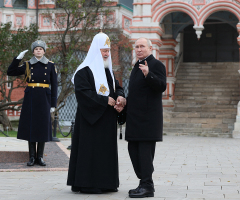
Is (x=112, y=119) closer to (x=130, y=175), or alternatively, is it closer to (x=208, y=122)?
(x=130, y=175)

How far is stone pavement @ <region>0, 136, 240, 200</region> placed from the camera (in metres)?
5.44

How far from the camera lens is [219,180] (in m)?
6.59

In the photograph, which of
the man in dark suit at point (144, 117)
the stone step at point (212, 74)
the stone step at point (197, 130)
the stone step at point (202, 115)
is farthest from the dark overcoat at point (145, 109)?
the stone step at point (212, 74)

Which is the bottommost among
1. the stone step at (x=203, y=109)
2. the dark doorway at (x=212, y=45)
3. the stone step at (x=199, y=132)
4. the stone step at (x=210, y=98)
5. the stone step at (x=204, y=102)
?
the stone step at (x=199, y=132)

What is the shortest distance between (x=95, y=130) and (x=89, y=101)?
0.34m

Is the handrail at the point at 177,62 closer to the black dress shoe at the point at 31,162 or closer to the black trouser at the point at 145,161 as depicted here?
the black dress shoe at the point at 31,162

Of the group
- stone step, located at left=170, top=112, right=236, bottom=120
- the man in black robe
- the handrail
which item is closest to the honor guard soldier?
the man in black robe

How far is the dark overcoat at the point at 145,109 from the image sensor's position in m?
5.38

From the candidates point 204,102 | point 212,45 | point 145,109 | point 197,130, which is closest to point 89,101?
point 145,109

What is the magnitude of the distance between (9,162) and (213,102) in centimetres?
1097

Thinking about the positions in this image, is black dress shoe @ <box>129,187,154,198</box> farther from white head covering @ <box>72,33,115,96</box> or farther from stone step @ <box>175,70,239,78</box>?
stone step @ <box>175,70,239,78</box>

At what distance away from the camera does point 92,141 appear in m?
5.58

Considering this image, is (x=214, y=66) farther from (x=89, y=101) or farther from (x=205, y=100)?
(x=89, y=101)

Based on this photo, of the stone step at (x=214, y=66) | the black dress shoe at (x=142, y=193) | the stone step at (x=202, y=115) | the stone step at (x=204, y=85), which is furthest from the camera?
the stone step at (x=214, y=66)
